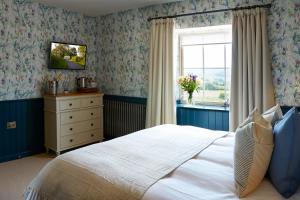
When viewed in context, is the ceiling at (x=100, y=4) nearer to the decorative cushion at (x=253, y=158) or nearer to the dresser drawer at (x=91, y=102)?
the dresser drawer at (x=91, y=102)

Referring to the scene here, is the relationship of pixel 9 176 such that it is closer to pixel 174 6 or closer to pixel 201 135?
pixel 201 135

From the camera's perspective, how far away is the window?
370 centimetres

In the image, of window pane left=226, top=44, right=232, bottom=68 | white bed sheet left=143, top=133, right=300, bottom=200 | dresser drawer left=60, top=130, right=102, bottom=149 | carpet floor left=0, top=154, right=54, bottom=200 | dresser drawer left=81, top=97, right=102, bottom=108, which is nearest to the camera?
white bed sheet left=143, top=133, right=300, bottom=200

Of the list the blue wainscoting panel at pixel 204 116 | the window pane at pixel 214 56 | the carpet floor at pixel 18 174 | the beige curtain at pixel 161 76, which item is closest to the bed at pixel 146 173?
the carpet floor at pixel 18 174

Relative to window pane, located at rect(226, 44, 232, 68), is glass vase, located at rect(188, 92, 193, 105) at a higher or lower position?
lower

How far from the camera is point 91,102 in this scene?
4.27 metres

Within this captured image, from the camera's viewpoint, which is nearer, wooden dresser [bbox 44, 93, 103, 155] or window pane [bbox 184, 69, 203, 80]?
wooden dresser [bbox 44, 93, 103, 155]

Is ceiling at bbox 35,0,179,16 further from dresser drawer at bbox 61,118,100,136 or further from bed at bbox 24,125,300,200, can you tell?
bed at bbox 24,125,300,200

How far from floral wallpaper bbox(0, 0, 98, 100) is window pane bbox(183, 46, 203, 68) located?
6.34 feet

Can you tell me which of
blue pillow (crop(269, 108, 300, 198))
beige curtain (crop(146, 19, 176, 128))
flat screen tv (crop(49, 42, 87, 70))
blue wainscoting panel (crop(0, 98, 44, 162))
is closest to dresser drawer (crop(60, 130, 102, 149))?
blue wainscoting panel (crop(0, 98, 44, 162))

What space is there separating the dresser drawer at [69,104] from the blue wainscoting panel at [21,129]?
44 centimetres

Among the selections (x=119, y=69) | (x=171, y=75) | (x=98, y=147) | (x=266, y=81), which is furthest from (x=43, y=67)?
(x=266, y=81)

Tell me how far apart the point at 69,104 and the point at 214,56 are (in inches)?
92.4

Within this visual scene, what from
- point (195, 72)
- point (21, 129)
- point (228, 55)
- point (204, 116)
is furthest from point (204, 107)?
point (21, 129)
